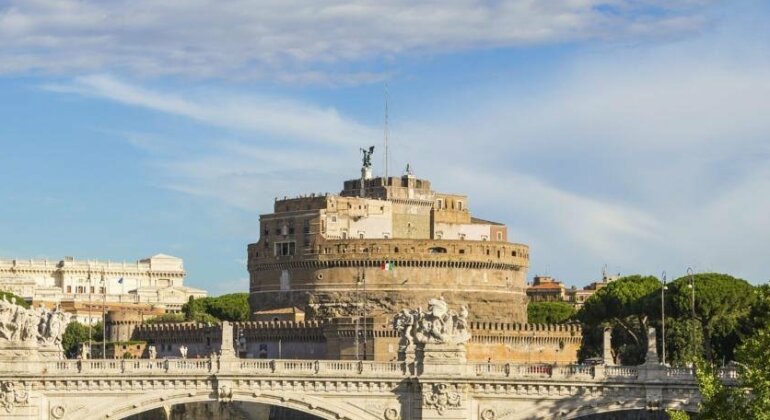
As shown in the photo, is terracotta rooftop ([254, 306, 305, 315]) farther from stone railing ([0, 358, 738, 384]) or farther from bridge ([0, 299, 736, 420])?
stone railing ([0, 358, 738, 384])

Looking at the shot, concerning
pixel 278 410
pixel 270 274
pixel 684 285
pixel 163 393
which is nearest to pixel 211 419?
pixel 278 410

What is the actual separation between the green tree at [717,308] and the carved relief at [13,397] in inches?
1731

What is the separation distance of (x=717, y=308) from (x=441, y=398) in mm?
42873

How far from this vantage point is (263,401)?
74.1m

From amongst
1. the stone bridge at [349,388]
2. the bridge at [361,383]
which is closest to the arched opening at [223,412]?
the bridge at [361,383]

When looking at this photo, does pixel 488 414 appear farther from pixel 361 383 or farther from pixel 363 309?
pixel 363 309

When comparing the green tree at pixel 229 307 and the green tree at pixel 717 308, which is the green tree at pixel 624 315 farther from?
Answer: the green tree at pixel 229 307

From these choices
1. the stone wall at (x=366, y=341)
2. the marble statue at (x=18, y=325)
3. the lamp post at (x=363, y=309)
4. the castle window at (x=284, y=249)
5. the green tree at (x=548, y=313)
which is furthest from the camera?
the green tree at (x=548, y=313)

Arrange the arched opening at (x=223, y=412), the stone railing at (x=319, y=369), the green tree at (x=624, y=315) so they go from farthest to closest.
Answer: the green tree at (x=624, y=315) < the arched opening at (x=223, y=412) < the stone railing at (x=319, y=369)

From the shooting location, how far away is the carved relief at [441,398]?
71.6 meters

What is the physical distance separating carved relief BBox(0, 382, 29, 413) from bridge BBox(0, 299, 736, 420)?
4 centimetres

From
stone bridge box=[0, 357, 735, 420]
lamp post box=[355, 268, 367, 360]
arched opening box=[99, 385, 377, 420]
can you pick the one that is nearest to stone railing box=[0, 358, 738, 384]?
stone bridge box=[0, 357, 735, 420]

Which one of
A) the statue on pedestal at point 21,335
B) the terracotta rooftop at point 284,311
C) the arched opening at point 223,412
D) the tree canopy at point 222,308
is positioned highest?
the tree canopy at point 222,308

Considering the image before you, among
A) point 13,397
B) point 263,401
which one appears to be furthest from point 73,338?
point 263,401
